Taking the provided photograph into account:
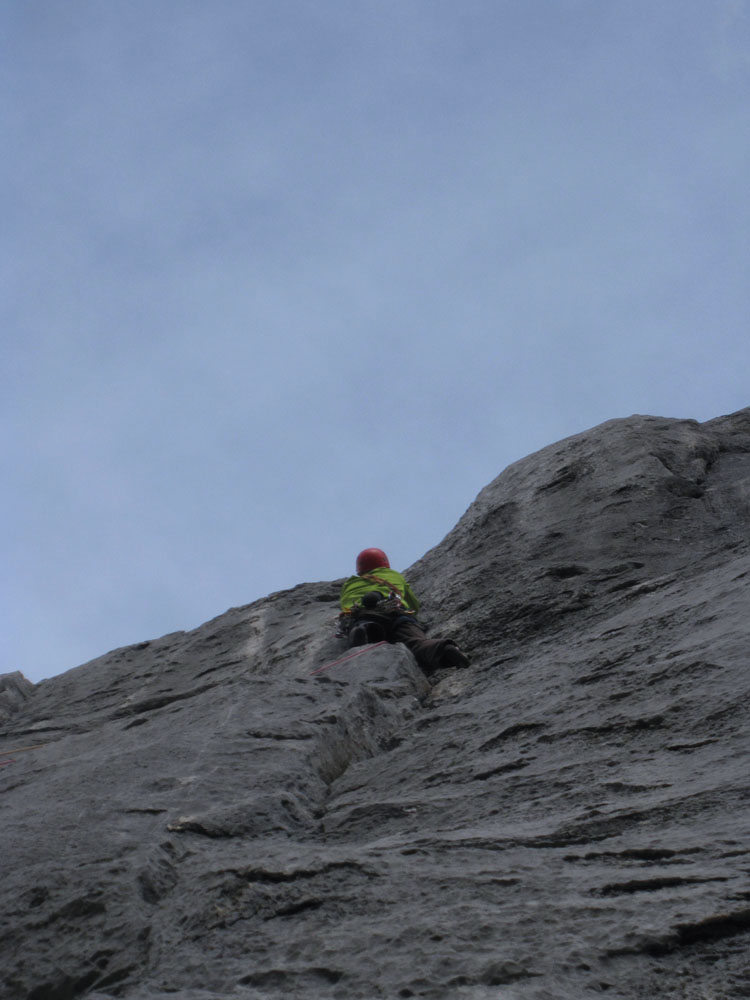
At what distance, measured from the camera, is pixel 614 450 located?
9.52 m

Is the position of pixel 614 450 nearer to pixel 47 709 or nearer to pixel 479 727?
pixel 479 727

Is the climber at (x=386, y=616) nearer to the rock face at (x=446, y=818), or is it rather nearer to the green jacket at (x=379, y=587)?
the green jacket at (x=379, y=587)

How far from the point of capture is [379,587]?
9.06 metres

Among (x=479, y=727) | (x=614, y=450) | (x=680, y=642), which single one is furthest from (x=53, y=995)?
(x=614, y=450)

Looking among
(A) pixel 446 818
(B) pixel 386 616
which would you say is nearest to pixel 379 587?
(B) pixel 386 616

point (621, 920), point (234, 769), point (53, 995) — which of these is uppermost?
point (234, 769)

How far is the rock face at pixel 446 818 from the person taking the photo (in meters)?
2.83

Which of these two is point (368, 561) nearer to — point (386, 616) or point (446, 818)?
point (386, 616)

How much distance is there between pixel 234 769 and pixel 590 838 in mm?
1945

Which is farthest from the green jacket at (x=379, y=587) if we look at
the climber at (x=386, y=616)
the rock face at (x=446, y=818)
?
the rock face at (x=446, y=818)

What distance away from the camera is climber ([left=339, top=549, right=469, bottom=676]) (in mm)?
7320

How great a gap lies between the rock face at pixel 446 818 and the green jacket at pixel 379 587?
1.05 metres

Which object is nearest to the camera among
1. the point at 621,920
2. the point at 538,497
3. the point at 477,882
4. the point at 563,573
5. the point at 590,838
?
the point at 621,920

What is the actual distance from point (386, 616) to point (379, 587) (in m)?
0.62
